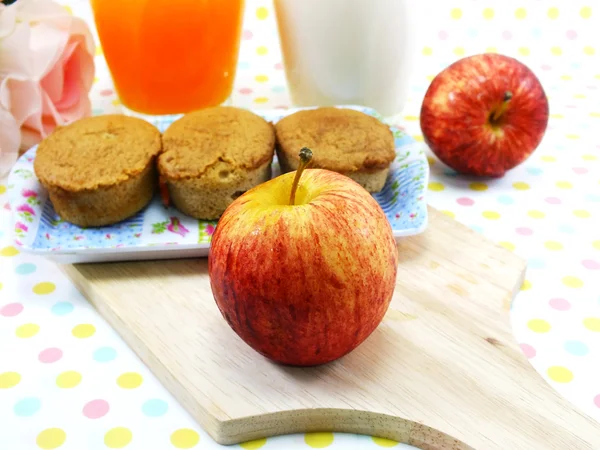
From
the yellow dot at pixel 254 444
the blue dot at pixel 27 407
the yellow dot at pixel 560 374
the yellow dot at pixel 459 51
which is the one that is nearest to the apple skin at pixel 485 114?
the yellow dot at pixel 560 374

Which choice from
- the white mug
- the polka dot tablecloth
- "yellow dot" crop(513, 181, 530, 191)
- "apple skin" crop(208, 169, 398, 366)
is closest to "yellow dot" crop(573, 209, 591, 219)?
the polka dot tablecloth

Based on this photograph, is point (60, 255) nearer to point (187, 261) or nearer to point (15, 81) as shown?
point (187, 261)

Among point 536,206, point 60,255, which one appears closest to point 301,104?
point 536,206

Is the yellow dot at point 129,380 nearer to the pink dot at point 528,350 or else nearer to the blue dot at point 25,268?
the blue dot at point 25,268

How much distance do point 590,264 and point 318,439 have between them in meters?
0.56

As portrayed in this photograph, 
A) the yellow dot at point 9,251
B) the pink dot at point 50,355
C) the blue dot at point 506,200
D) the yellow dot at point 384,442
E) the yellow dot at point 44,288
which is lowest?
the yellow dot at point 384,442

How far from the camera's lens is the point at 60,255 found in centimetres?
98

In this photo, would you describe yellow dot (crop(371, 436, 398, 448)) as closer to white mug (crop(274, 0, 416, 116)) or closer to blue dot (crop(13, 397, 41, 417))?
blue dot (crop(13, 397, 41, 417))

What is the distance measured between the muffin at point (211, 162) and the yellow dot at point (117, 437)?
0.40m

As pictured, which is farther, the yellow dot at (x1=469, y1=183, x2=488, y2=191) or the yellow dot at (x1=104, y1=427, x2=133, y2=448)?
the yellow dot at (x1=469, y1=183, x2=488, y2=191)

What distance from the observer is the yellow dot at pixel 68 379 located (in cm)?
85

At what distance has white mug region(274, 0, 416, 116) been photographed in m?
1.28

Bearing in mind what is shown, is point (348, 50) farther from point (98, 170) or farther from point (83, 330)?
point (83, 330)

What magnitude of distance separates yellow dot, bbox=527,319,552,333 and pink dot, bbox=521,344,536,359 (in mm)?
36
